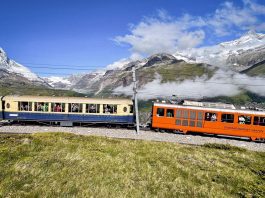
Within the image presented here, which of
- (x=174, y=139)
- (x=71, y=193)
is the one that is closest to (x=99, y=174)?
(x=71, y=193)

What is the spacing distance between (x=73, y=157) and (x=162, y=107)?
23.3 m

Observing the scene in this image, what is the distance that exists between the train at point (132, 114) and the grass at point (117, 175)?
753 inches

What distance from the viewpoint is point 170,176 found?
1260 cm

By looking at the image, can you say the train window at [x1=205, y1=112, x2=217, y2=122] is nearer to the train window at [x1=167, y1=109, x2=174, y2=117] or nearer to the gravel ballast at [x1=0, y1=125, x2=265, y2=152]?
the gravel ballast at [x1=0, y1=125, x2=265, y2=152]

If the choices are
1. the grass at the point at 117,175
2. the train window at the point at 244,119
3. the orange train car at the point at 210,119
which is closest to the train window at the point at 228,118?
the orange train car at the point at 210,119

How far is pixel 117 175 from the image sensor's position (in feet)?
39.9

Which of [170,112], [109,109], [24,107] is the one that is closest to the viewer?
[170,112]

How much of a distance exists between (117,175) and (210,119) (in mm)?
26051

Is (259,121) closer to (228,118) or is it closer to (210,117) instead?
(228,118)

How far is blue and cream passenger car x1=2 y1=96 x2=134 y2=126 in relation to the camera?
125ft

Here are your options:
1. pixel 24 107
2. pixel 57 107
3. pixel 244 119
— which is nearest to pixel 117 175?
pixel 244 119

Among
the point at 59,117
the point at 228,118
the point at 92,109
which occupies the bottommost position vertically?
the point at 59,117

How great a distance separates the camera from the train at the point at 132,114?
3575 cm

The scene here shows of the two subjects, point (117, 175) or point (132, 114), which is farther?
point (132, 114)
